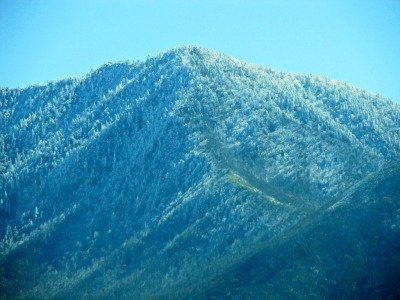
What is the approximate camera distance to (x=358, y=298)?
181m

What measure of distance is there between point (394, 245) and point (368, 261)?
13.3 metres

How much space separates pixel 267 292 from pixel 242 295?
10504 millimetres

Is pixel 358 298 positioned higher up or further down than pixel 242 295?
further down

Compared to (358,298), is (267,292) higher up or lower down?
higher up

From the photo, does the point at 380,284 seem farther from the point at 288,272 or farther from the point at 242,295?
the point at 242,295

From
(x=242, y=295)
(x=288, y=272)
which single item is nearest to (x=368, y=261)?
(x=288, y=272)

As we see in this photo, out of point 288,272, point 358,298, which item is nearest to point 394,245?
point 358,298

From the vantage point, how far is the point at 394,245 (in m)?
198

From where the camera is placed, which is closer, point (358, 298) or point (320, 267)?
point (358, 298)

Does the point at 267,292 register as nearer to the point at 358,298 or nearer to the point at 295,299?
the point at 295,299

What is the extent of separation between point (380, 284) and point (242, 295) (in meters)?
54.8

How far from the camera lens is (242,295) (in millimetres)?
196125

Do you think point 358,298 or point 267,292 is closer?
point 358,298

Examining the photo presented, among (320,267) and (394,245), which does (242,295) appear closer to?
(320,267)
